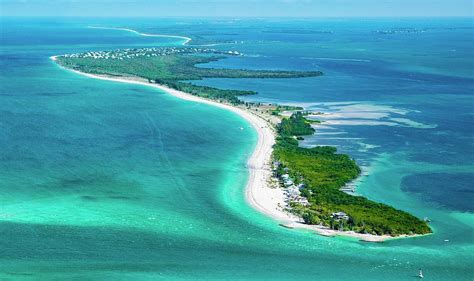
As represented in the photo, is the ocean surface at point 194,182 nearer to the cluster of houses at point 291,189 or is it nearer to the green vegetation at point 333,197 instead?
the green vegetation at point 333,197

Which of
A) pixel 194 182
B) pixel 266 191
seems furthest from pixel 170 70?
pixel 266 191

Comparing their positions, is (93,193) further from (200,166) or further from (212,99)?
(212,99)

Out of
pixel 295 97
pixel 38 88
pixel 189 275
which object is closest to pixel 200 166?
pixel 189 275

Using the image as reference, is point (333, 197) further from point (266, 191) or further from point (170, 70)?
point (170, 70)

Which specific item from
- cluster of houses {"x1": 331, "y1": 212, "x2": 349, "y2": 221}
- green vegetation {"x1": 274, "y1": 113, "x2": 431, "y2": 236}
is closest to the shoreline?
green vegetation {"x1": 274, "y1": 113, "x2": 431, "y2": 236}

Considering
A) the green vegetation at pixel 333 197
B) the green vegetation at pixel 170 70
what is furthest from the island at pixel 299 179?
the green vegetation at pixel 170 70

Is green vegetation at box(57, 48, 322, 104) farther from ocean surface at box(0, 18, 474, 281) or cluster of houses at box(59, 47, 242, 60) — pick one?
ocean surface at box(0, 18, 474, 281)

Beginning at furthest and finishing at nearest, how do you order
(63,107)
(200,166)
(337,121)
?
(63,107) → (337,121) → (200,166)
